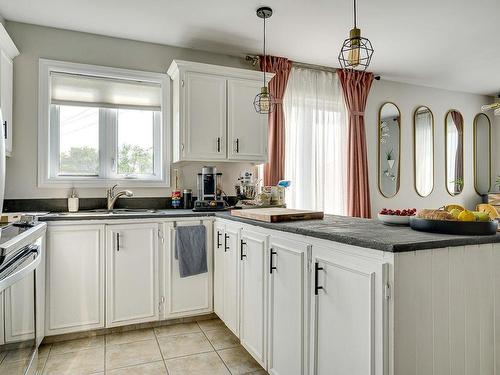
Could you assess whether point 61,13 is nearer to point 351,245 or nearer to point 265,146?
point 265,146

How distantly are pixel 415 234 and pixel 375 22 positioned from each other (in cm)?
235

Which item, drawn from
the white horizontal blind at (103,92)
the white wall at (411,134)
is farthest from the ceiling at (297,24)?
the white wall at (411,134)

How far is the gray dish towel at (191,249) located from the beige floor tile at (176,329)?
0.43 meters

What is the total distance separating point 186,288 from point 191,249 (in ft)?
1.08

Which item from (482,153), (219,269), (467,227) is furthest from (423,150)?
(467,227)

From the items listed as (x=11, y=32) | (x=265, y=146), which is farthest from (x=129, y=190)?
(x=11, y=32)

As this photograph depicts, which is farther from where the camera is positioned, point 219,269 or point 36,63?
point 36,63

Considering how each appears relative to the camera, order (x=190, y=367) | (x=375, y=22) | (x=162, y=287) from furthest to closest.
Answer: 1. (x=375, y=22)
2. (x=162, y=287)
3. (x=190, y=367)

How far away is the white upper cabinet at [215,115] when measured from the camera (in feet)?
10.8

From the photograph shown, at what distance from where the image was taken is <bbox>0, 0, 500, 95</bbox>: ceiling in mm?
2838

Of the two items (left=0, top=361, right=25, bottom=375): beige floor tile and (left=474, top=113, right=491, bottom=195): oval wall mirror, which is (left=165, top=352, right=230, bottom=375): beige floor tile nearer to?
(left=0, top=361, right=25, bottom=375): beige floor tile

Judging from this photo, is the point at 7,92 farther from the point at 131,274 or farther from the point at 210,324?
the point at 210,324

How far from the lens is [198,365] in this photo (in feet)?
7.62

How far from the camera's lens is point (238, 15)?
298 cm
